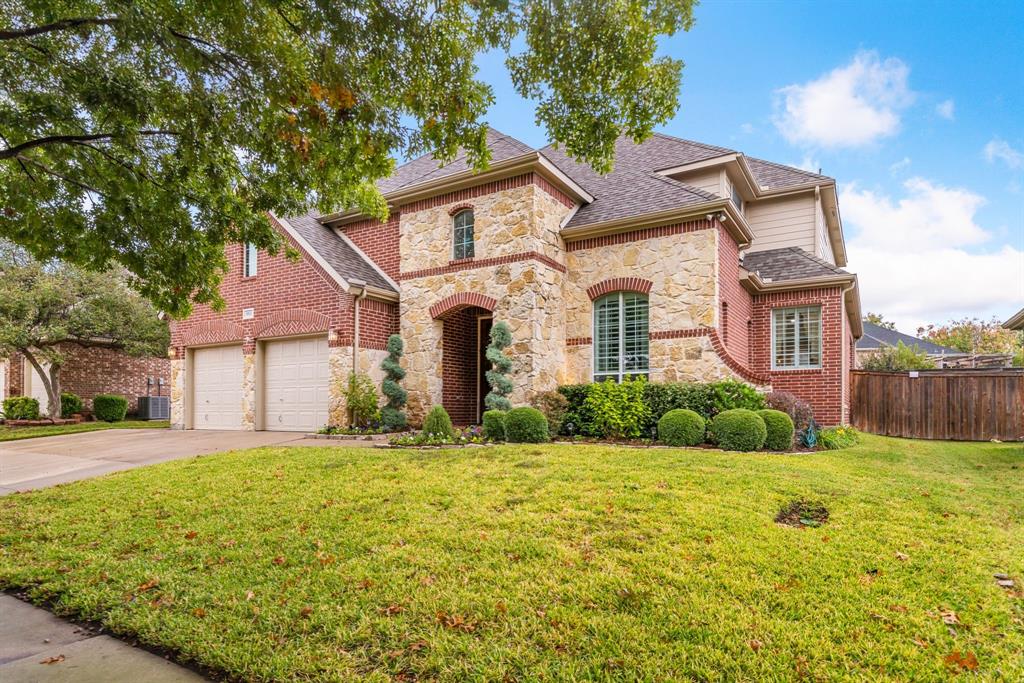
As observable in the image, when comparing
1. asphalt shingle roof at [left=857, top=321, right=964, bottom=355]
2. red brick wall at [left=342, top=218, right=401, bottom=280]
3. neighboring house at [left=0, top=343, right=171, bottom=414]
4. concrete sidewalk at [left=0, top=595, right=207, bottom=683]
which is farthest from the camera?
asphalt shingle roof at [left=857, top=321, right=964, bottom=355]

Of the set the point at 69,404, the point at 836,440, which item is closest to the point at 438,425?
the point at 836,440

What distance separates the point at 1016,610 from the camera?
350 cm

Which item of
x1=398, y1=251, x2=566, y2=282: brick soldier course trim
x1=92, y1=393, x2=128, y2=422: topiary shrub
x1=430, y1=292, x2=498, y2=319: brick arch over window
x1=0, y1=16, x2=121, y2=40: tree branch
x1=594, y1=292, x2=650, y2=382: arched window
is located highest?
x1=0, y1=16, x2=121, y2=40: tree branch

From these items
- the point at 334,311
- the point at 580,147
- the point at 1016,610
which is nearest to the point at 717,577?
the point at 1016,610

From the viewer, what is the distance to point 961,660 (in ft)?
9.59

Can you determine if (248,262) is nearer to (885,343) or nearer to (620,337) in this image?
(620,337)

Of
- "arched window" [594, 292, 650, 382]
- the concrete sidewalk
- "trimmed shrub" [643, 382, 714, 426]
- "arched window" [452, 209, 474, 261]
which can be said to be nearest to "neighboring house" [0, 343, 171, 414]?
"arched window" [452, 209, 474, 261]

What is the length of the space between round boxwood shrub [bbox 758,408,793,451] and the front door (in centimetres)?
700

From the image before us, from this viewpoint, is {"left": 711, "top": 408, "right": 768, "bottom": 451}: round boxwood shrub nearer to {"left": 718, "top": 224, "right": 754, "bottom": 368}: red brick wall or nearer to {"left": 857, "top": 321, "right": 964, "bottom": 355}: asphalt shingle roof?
{"left": 718, "top": 224, "right": 754, "bottom": 368}: red brick wall

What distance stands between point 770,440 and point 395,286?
30.2 ft

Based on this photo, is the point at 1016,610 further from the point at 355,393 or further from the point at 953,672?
the point at 355,393

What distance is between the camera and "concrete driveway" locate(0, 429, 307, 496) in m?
8.38

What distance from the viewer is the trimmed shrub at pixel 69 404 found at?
20.8 meters

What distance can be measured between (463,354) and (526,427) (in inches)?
176
